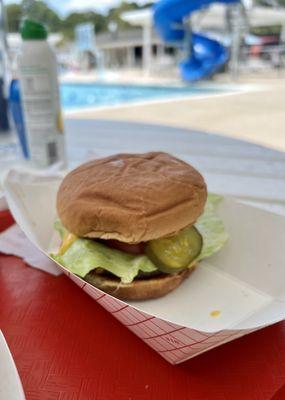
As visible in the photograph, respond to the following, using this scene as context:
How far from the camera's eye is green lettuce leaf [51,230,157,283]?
59 centimetres

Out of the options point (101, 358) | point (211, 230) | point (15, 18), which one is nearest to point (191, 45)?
point (15, 18)

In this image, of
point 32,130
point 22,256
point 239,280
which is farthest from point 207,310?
point 32,130

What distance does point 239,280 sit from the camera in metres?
0.68

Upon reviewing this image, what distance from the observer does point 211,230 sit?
2.46ft

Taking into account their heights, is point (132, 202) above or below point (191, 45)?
above

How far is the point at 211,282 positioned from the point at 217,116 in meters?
2.87

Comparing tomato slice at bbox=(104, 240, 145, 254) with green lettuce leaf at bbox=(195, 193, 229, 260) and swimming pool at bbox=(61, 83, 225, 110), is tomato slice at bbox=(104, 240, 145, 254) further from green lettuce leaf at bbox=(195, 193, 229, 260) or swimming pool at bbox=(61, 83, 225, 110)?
swimming pool at bbox=(61, 83, 225, 110)

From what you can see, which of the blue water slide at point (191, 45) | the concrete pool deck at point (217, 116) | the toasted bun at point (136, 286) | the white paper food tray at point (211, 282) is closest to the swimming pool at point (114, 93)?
the blue water slide at point (191, 45)

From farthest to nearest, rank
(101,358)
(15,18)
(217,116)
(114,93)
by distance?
1. (114,93)
2. (217,116)
3. (15,18)
4. (101,358)

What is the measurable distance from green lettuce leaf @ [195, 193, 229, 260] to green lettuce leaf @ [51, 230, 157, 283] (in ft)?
0.43

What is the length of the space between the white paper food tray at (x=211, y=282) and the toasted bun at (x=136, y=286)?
15 mm

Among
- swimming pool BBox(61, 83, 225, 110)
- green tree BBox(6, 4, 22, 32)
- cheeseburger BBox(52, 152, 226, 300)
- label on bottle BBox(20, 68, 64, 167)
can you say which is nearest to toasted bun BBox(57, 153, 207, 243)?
cheeseburger BBox(52, 152, 226, 300)

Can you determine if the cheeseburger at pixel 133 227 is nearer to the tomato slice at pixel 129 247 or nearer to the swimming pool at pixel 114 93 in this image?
the tomato slice at pixel 129 247

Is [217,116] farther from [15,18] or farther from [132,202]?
[132,202]
